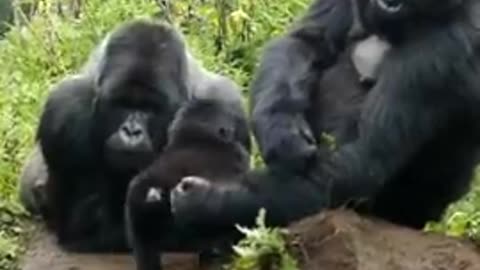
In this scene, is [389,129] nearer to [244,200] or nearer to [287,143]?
[287,143]

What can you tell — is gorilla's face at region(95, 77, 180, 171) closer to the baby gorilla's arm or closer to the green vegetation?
the baby gorilla's arm

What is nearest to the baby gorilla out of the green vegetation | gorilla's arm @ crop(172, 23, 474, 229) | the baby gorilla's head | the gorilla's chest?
the baby gorilla's head

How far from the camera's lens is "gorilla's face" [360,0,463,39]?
523cm

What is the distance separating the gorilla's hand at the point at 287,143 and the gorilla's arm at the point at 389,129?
0.05 m

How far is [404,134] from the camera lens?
5.20m

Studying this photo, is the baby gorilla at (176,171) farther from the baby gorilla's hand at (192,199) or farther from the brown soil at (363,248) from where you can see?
the brown soil at (363,248)

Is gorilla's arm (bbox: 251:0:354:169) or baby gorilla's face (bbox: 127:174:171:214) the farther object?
gorilla's arm (bbox: 251:0:354:169)

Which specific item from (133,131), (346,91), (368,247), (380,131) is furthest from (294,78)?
(368,247)

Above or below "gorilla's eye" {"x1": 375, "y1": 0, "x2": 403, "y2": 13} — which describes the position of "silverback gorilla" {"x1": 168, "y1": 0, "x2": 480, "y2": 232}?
below

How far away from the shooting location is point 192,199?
5023 mm

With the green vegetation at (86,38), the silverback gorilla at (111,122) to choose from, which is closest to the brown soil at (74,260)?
the silverback gorilla at (111,122)

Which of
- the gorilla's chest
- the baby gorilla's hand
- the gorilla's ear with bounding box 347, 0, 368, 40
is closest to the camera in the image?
the baby gorilla's hand

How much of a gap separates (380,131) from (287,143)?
294mm

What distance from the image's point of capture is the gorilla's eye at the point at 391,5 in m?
5.27
